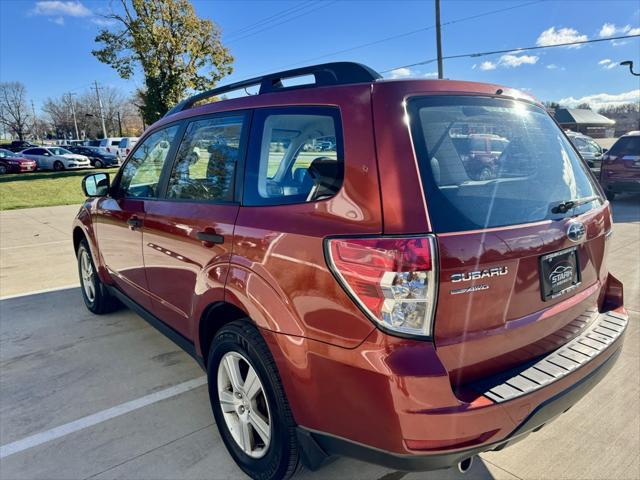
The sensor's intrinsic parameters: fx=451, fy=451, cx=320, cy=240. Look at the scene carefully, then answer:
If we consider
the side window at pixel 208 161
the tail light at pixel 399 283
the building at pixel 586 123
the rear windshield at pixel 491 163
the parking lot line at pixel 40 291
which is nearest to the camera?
the tail light at pixel 399 283

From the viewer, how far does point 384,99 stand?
5.81ft

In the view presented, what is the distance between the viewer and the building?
207 ft

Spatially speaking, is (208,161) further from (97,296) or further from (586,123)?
(586,123)

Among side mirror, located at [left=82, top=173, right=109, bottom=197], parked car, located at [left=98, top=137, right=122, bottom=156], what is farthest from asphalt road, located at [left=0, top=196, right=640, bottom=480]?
parked car, located at [left=98, top=137, right=122, bottom=156]

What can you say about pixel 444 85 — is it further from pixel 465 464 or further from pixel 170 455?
pixel 170 455

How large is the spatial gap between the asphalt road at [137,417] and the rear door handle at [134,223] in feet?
3.58

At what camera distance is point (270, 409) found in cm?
201

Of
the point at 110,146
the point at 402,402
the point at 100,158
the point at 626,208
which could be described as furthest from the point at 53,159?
the point at 402,402

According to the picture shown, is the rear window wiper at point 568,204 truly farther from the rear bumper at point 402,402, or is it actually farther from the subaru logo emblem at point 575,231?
the rear bumper at point 402,402

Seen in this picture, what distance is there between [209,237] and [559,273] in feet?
5.53

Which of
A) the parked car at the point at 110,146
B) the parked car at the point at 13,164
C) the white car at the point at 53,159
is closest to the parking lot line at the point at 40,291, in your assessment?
the parked car at the point at 13,164

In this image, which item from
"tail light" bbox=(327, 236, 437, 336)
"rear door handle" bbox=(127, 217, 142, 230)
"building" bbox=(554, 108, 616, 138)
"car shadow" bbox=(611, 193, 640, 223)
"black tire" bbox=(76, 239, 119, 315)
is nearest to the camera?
"tail light" bbox=(327, 236, 437, 336)

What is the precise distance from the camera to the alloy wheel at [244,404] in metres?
2.15

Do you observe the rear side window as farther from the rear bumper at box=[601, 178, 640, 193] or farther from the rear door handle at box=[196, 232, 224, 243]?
the rear door handle at box=[196, 232, 224, 243]
